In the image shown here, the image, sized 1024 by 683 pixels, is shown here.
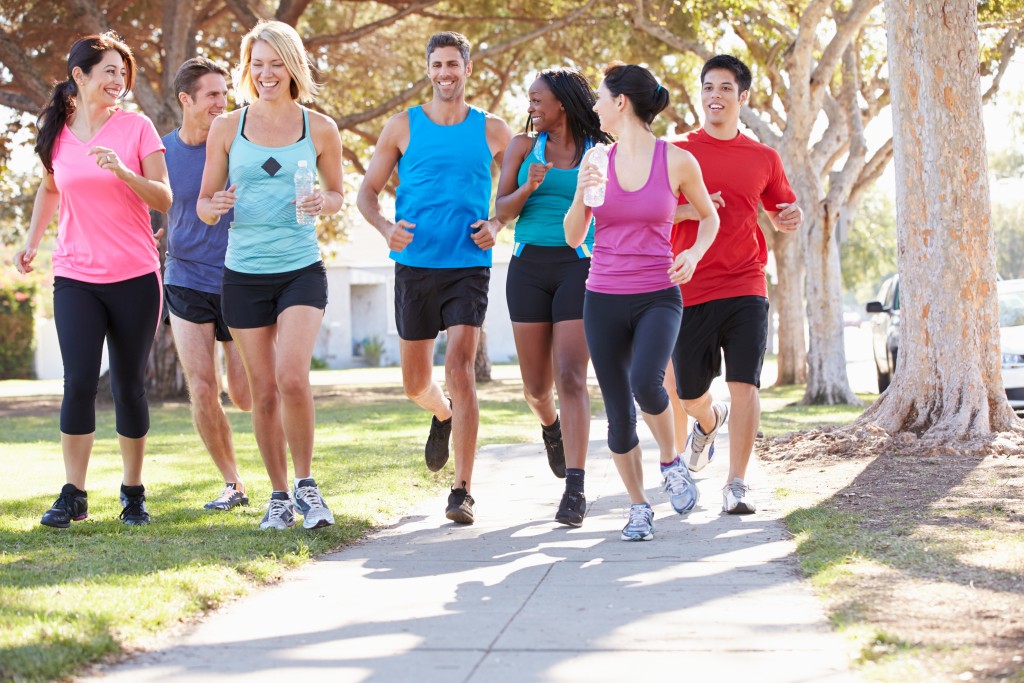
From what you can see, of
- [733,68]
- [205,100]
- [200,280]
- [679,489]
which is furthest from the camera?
[205,100]

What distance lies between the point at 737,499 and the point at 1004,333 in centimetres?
935

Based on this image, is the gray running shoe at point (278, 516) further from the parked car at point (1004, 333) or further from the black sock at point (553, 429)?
the parked car at point (1004, 333)

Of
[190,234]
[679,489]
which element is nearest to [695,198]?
[679,489]

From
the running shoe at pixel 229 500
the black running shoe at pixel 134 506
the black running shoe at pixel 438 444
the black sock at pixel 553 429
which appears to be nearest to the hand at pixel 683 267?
the black sock at pixel 553 429

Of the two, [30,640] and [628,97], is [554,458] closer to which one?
[628,97]

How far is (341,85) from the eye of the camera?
2386 cm

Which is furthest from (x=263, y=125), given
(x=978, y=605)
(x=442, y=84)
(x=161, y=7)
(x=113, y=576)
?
(x=161, y=7)

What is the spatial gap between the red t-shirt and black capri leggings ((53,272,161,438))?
2694 mm

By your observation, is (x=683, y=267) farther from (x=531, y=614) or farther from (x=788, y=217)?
(x=531, y=614)

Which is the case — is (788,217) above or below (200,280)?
above

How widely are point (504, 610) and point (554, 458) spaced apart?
2.83m

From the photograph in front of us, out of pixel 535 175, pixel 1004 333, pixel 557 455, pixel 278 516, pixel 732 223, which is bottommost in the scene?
pixel 278 516

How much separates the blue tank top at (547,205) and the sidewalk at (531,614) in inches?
55.9

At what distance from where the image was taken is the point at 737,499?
21.0 feet
